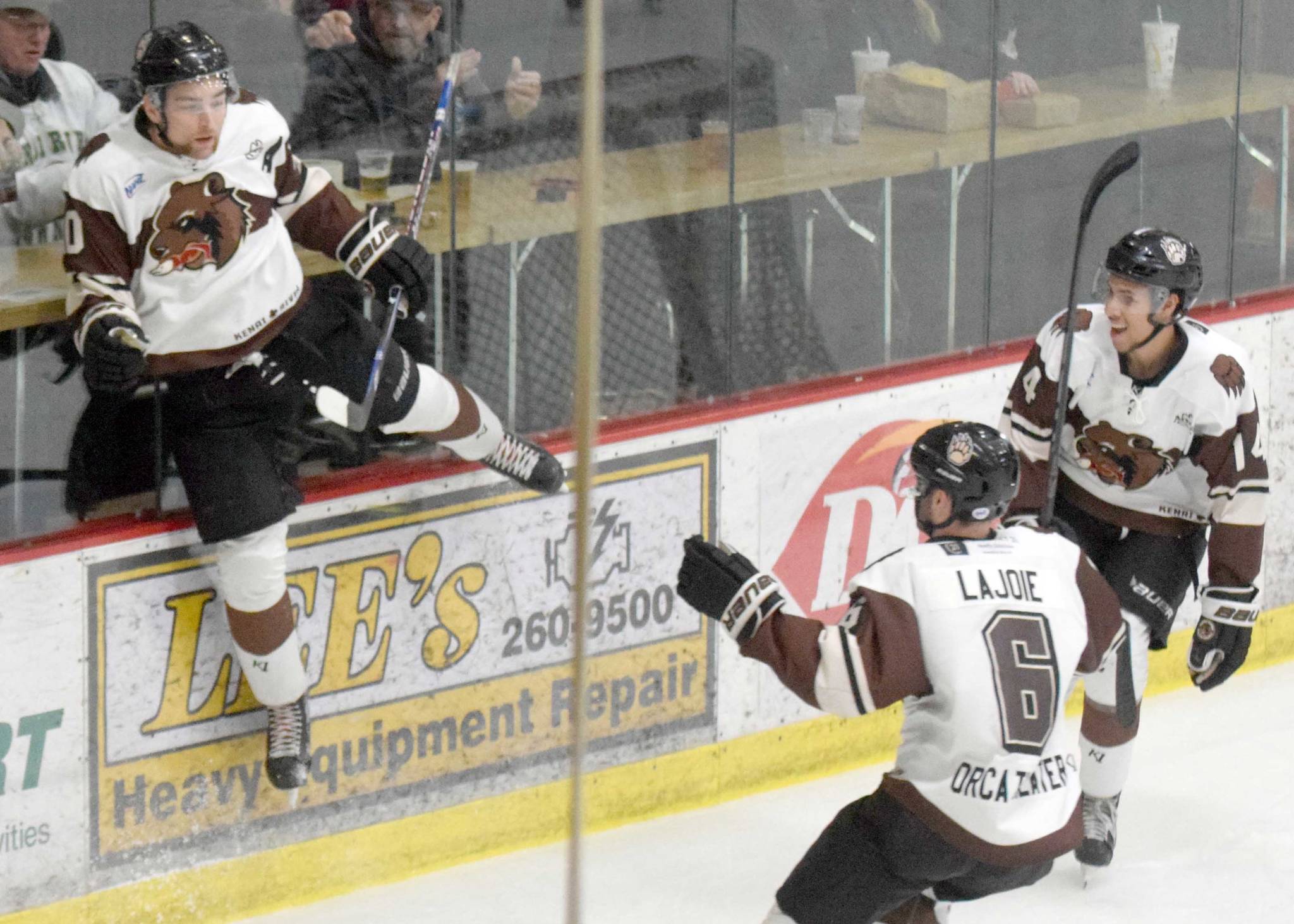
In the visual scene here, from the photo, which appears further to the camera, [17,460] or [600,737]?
[600,737]

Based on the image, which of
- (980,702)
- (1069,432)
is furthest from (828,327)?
(980,702)

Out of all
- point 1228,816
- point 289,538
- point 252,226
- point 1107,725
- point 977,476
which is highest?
point 252,226

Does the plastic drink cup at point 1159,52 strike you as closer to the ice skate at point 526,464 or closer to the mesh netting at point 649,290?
the mesh netting at point 649,290

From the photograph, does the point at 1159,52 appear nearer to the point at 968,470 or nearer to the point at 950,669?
the point at 968,470

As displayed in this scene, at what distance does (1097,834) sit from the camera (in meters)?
4.63

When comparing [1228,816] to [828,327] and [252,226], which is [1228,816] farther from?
[252,226]

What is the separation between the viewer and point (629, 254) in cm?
493

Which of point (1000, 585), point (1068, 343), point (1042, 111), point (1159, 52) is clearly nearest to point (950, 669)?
point (1000, 585)

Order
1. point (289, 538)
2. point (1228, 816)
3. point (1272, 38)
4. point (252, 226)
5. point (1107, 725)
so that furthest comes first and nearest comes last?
point (1272, 38)
point (1228, 816)
point (1107, 725)
point (289, 538)
point (252, 226)

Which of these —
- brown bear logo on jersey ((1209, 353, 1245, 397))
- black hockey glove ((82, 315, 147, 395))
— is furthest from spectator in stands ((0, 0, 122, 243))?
brown bear logo on jersey ((1209, 353, 1245, 397))

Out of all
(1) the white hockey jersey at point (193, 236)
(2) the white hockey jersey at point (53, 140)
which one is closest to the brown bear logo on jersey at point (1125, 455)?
(1) the white hockey jersey at point (193, 236)

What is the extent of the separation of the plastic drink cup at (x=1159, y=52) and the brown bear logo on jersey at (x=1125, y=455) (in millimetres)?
1565

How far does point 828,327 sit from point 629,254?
1.72 ft

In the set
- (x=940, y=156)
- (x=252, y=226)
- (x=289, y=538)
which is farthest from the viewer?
(x=940, y=156)
